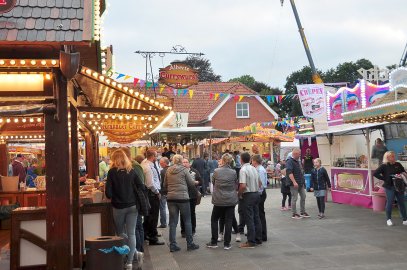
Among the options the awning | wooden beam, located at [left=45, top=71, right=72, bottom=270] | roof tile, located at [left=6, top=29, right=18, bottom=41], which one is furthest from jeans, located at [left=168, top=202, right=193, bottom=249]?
the awning

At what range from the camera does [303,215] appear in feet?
44.8

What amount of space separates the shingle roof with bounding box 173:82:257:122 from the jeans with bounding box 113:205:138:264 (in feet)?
105

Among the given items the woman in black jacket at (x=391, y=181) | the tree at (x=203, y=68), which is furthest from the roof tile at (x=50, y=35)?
the tree at (x=203, y=68)

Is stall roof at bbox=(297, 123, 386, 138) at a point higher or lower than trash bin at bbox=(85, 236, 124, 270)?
higher

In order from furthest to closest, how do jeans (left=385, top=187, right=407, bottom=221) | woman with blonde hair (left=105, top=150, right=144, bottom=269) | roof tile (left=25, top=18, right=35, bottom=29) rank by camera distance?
1. jeans (left=385, top=187, right=407, bottom=221)
2. woman with blonde hair (left=105, top=150, right=144, bottom=269)
3. roof tile (left=25, top=18, right=35, bottom=29)

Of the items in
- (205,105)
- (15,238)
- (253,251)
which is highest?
(205,105)

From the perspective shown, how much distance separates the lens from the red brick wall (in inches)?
1572

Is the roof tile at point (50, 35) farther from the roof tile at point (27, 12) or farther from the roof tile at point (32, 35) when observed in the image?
the roof tile at point (27, 12)

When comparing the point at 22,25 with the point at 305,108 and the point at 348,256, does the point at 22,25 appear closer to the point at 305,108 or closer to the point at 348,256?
the point at 348,256

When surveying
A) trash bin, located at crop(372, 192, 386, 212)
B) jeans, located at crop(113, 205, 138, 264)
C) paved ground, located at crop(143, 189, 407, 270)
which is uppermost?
jeans, located at crop(113, 205, 138, 264)

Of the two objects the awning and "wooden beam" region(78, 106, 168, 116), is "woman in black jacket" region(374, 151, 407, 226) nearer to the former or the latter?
the awning

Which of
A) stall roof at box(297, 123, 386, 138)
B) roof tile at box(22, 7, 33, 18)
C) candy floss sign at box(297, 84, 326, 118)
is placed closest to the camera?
roof tile at box(22, 7, 33, 18)

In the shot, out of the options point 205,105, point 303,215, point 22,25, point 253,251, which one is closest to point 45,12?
point 22,25

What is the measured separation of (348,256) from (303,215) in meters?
5.09
